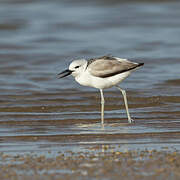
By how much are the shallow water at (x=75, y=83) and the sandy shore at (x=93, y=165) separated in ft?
1.64

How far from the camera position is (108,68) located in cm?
952

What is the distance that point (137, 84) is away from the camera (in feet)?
43.4

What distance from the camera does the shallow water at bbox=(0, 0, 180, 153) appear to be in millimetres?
7922

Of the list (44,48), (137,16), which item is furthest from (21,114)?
(137,16)

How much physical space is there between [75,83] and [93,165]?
7749 mm

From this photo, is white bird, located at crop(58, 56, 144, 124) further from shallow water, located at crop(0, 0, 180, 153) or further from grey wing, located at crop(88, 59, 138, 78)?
shallow water, located at crop(0, 0, 180, 153)

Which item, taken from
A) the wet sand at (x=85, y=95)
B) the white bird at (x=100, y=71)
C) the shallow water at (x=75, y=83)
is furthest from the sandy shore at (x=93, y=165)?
the white bird at (x=100, y=71)

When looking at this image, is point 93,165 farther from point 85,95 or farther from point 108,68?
point 85,95

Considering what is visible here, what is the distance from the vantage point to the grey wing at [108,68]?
947 centimetres

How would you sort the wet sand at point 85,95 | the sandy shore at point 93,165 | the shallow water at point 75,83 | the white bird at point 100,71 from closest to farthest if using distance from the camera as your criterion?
the sandy shore at point 93,165, the wet sand at point 85,95, the shallow water at point 75,83, the white bird at point 100,71

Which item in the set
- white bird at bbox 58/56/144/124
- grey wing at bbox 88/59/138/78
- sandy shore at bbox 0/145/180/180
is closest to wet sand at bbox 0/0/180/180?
sandy shore at bbox 0/145/180/180

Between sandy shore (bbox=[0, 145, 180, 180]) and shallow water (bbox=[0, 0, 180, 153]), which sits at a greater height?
sandy shore (bbox=[0, 145, 180, 180])

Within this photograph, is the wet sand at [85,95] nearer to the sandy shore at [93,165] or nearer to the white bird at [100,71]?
the sandy shore at [93,165]

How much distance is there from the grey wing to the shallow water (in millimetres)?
802
